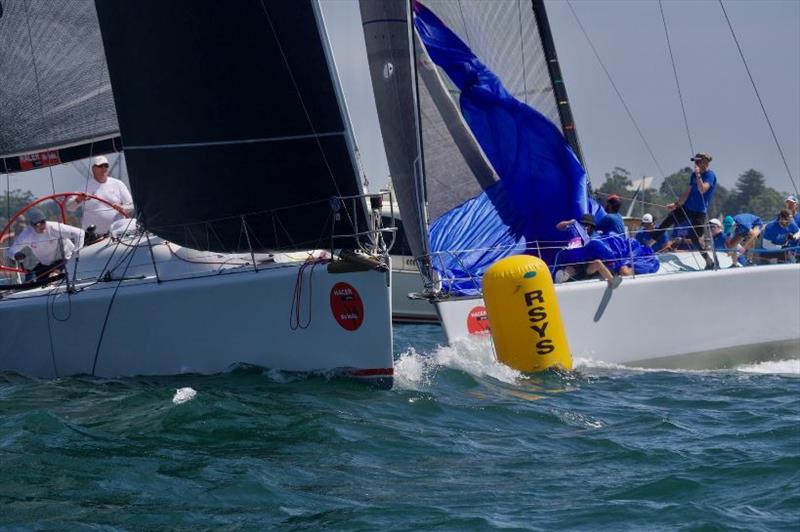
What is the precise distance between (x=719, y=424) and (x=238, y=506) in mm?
3591

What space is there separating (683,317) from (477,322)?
7.27ft

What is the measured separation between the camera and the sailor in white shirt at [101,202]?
37.7 ft

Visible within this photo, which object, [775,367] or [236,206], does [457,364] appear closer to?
[236,206]

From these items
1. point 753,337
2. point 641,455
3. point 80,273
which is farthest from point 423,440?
point 753,337

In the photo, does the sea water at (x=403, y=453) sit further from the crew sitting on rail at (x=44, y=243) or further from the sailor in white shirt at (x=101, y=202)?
the sailor in white shirt at (x=101, y=202)

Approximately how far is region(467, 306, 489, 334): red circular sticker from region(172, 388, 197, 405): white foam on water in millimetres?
2642

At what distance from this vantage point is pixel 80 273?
10.7 metres

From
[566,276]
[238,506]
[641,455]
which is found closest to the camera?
[238,506]

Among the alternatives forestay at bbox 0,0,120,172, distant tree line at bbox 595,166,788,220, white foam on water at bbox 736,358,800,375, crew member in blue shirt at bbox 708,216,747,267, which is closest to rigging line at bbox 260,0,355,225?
forestay at bbox 0,0,120,172

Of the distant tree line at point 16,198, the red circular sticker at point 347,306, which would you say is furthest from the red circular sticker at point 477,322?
the distant tree line at point 16,198

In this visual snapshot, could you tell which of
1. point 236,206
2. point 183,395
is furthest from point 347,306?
point 183,395

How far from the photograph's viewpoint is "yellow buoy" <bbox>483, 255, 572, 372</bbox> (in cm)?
1005

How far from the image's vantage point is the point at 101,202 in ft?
37.9

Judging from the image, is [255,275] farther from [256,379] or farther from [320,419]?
[320,419]
